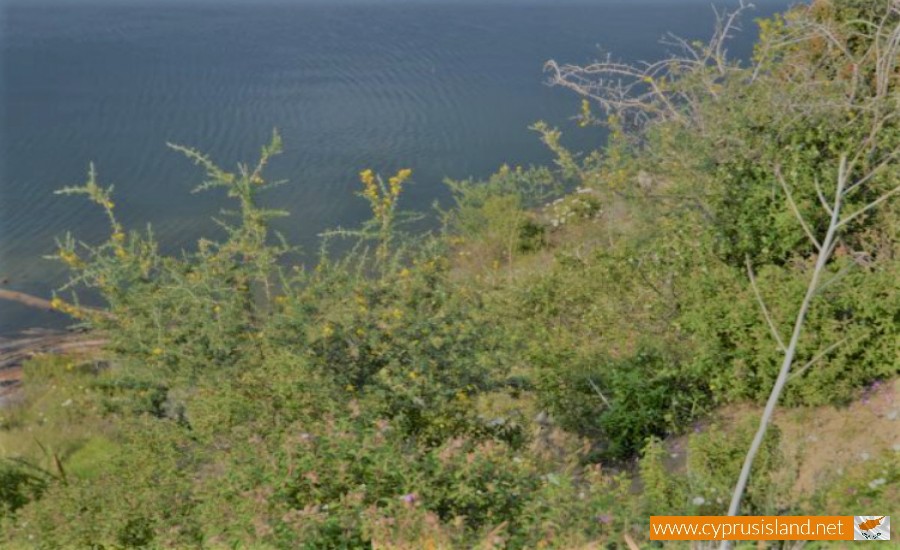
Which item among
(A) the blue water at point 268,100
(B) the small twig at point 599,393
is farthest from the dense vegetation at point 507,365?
(A) the blue water at point 268,100

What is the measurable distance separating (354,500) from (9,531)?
192 centimetres

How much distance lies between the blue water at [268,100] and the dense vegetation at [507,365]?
5.68 meters

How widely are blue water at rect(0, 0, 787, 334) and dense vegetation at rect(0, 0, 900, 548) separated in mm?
5682

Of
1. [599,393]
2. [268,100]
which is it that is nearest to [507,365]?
[599,393]

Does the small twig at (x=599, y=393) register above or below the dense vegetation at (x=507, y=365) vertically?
below

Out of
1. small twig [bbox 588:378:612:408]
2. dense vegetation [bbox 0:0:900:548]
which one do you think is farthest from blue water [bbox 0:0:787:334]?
small twig [bbox 588:378:612:408]

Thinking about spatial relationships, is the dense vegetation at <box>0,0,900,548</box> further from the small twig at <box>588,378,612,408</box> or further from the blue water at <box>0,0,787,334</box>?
the blue water at <box>0,0,787,334</box>

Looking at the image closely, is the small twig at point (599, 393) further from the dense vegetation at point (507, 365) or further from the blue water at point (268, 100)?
the blue water at point (268, 100)

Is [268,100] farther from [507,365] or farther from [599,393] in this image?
[507,365]

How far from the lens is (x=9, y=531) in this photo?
4.68 metres

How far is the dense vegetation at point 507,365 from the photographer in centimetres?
409

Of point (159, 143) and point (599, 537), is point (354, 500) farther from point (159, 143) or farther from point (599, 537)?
point (159, 143)

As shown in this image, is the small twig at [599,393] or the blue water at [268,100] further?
the blue water at [268,100]

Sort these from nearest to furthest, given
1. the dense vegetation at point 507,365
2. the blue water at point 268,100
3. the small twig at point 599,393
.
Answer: the dense vegetation at point 507,365 < the small twig at point 599,393 < the blue water at point 268,100
